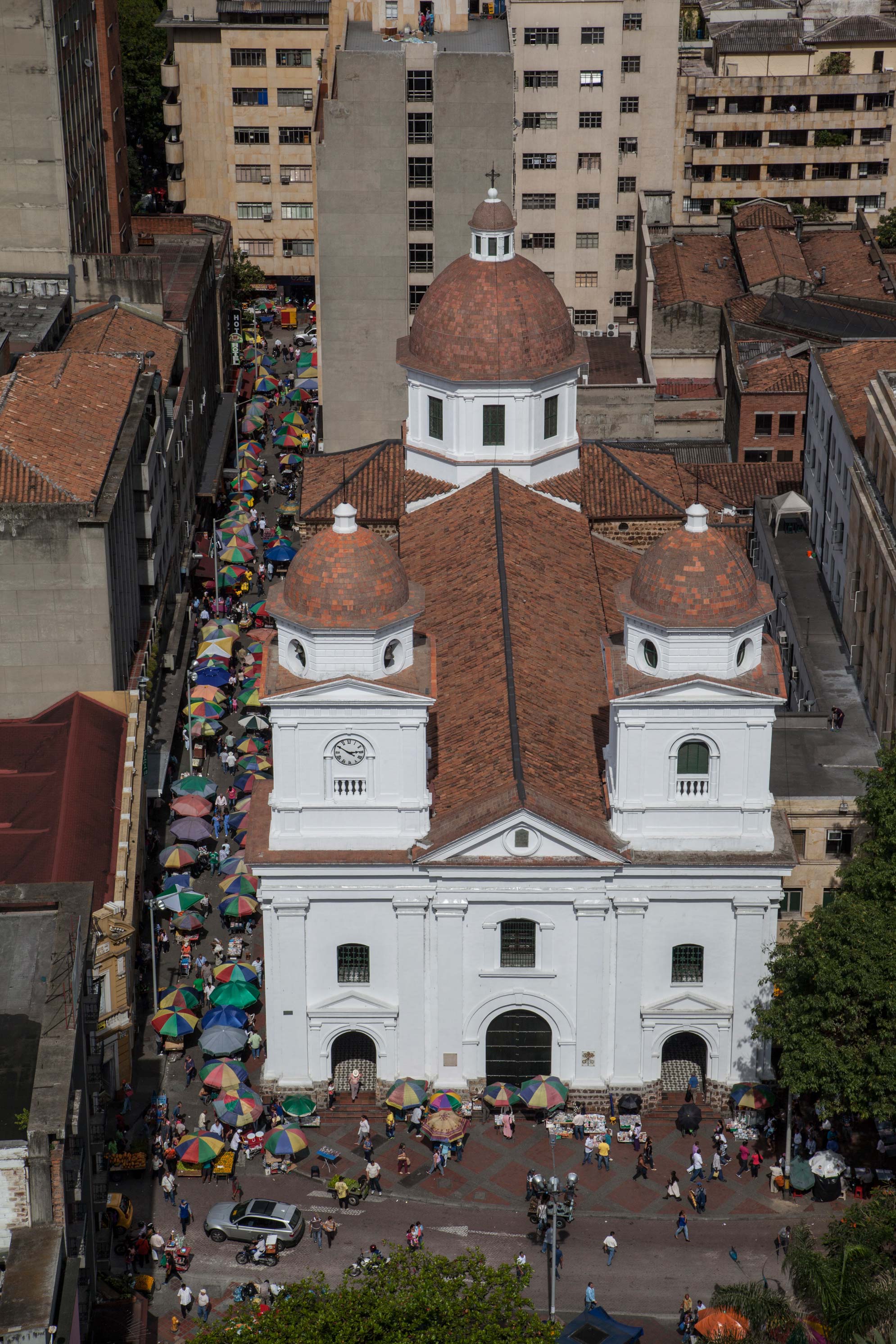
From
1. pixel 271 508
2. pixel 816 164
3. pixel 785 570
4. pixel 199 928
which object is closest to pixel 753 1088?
pixel 199 928

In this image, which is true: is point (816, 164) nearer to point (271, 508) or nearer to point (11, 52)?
point (271, 508)

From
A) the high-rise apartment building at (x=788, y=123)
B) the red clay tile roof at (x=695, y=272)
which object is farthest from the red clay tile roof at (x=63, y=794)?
the high-rise apartment building at (x=788, y=123)

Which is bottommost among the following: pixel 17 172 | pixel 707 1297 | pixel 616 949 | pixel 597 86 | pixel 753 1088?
pixel 707 1297

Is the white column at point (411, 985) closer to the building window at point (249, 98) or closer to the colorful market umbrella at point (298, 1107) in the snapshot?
the colorful market umbrella at point (298, 1107)

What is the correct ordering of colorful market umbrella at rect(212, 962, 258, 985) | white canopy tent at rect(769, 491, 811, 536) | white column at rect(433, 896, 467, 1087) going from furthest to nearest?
white canopy tent at rect(769, 491, 811, 536) < colorful market umbrella at rect(212, 962, 258, 985) < white column at rect(433, 896, 467, 1087)

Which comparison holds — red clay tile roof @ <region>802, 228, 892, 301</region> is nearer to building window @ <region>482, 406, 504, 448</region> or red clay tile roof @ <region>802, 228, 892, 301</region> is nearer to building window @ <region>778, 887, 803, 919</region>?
building window @ <region>482, 406, 504, 448</region>

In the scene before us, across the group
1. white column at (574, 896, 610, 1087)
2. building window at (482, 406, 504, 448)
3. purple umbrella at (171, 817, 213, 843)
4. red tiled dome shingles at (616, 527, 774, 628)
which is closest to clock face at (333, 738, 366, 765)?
white column at (574, 896, 610, 1087)

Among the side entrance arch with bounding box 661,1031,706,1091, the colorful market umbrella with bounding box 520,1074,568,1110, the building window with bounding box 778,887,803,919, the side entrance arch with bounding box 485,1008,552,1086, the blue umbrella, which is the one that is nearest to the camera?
the colorful market umbrella with bounding box 520,1074,568,1110
